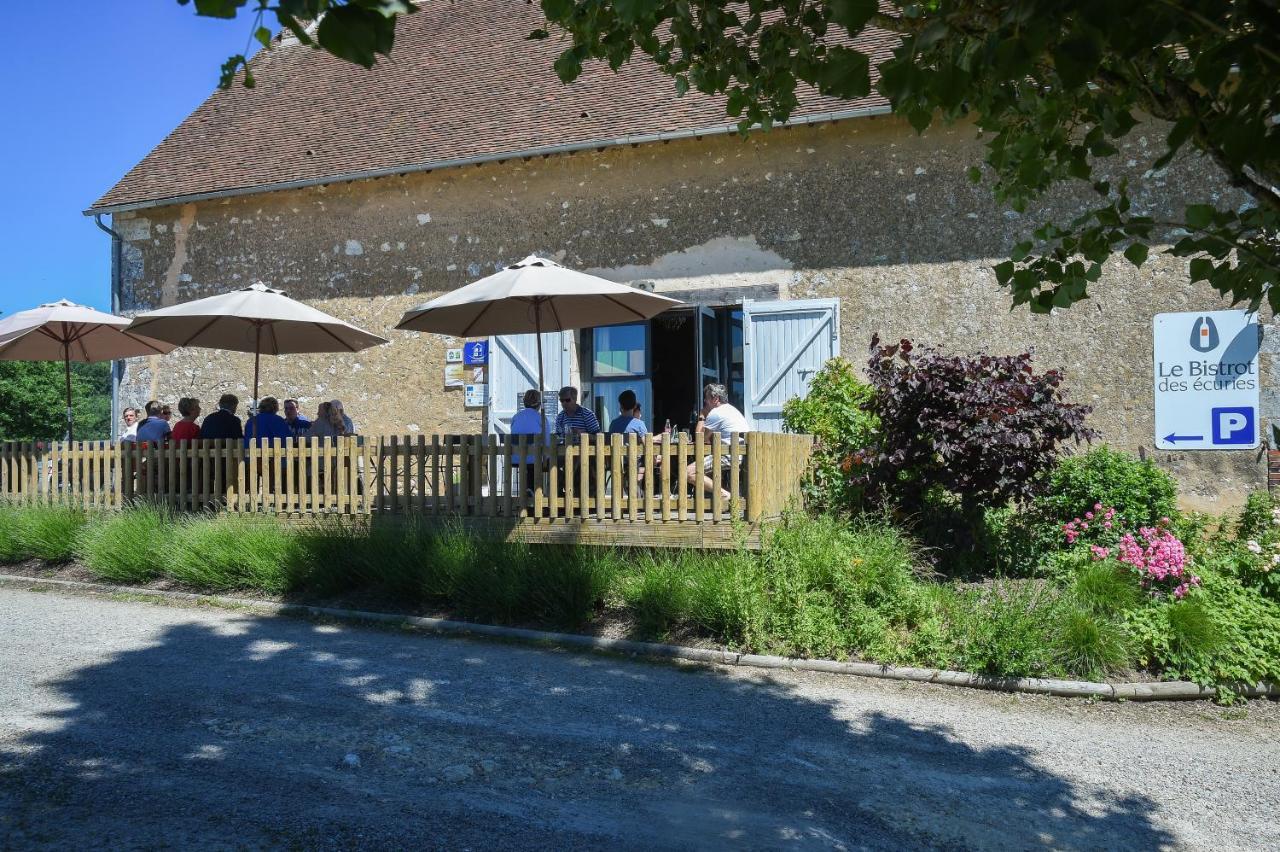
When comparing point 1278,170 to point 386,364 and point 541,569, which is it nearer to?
point 541,569

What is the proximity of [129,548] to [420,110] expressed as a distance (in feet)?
25.5

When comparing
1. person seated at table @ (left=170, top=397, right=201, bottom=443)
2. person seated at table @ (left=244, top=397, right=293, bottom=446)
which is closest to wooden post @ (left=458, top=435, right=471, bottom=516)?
person seated at table @ (left=244, top=397, right=293, bottom=446)

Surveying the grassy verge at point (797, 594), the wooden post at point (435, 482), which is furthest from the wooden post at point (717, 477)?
the wooden post at point (435, 482)

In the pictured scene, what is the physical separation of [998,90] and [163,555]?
7276 mm

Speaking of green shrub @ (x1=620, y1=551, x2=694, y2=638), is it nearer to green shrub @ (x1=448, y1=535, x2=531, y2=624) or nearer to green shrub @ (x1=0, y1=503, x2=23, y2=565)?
green shrub @ (x1=448, y1=535, x2=531, y2=624)

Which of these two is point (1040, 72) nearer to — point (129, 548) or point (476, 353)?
point (129, 548)

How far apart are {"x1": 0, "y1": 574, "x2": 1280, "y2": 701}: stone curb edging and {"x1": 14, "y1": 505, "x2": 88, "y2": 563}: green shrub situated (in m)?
2.67

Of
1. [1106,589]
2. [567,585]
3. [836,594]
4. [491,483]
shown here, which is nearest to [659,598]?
[567,585]

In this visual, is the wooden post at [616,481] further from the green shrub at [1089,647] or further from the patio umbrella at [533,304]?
the green shrub at [1089,647]

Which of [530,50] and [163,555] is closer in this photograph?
[163,555]

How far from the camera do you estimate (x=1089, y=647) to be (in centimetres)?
612

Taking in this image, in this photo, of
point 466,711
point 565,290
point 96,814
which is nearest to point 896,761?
point 466,711

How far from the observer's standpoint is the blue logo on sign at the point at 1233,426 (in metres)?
9.69

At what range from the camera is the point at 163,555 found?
820 cm
